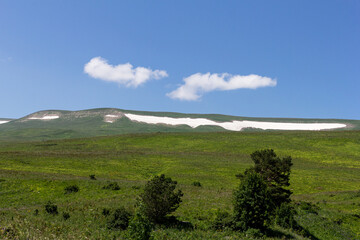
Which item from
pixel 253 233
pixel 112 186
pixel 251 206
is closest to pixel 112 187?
pixel 112 186

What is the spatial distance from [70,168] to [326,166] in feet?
235

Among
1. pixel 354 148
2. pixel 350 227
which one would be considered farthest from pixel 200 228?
pixel 354 148

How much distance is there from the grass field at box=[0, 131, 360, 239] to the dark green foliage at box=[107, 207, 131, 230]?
993 millimetres

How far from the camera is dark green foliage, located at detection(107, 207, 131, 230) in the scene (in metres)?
25.3

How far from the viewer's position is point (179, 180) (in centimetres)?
5866

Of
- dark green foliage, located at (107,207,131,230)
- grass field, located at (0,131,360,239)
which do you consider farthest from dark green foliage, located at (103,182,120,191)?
dark green foliage, located at (107,207,131,230)

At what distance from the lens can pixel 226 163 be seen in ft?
266

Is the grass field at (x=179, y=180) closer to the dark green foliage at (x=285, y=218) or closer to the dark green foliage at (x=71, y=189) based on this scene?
the dark green foliage at (x=71, y=189)

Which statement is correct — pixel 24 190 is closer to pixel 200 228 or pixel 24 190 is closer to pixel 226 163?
pixel 200 228

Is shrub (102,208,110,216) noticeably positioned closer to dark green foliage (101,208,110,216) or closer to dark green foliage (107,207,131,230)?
dark green foliage (101,208,110,216)

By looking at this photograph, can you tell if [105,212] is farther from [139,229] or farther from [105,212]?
[139,229]

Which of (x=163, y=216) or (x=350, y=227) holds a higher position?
(x=163, y=216)

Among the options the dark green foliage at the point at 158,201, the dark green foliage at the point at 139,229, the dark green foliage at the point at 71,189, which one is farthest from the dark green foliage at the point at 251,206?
the dark green foliage at the point at 71,189

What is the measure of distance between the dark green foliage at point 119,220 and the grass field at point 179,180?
99 cm
